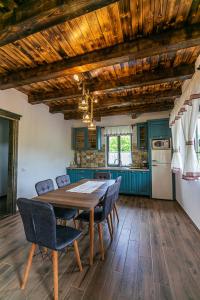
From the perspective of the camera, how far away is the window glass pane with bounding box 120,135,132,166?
534cm

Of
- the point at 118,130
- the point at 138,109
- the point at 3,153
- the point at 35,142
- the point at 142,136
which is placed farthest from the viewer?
the point at 118,130

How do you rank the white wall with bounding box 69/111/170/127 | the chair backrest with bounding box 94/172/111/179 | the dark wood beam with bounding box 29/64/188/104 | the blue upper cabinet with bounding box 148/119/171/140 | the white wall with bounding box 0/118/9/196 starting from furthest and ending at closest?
the white wall with bounding box 69/111/170/127
the white wall with bounding box 0/118/9/196
the blue upper cabinet with bounding box 148/119/171/140
the chair backrest with bounding box 94/172/111/179
the dark wood beam with bounding box 29/64/188/104

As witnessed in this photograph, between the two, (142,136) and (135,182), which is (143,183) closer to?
(135,182)

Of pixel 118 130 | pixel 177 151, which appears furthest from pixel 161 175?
Result: pixel 118 130

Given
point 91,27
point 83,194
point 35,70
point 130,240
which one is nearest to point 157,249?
point 130,240

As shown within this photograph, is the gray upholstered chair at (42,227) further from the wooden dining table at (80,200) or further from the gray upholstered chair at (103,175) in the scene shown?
the gray upholstered chair at (103,175)

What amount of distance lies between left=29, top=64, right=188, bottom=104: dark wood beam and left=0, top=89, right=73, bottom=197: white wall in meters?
0.70

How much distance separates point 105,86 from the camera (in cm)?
307

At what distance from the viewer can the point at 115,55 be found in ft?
6.82

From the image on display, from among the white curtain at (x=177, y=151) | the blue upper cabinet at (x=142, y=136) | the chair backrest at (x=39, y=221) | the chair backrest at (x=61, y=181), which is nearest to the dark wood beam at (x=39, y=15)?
the chair backrest at (x=39, y=221)

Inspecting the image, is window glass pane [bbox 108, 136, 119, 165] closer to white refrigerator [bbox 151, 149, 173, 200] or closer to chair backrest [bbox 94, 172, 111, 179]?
white refrigerator [bbox 151, 149, 173, 200]

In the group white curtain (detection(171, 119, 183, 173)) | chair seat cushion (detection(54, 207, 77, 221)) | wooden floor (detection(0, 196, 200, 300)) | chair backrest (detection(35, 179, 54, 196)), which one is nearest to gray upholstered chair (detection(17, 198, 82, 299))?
wooden floor (detection(0, 196, 200, 300))

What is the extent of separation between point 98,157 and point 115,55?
154 inches

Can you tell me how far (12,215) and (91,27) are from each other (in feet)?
12.1
